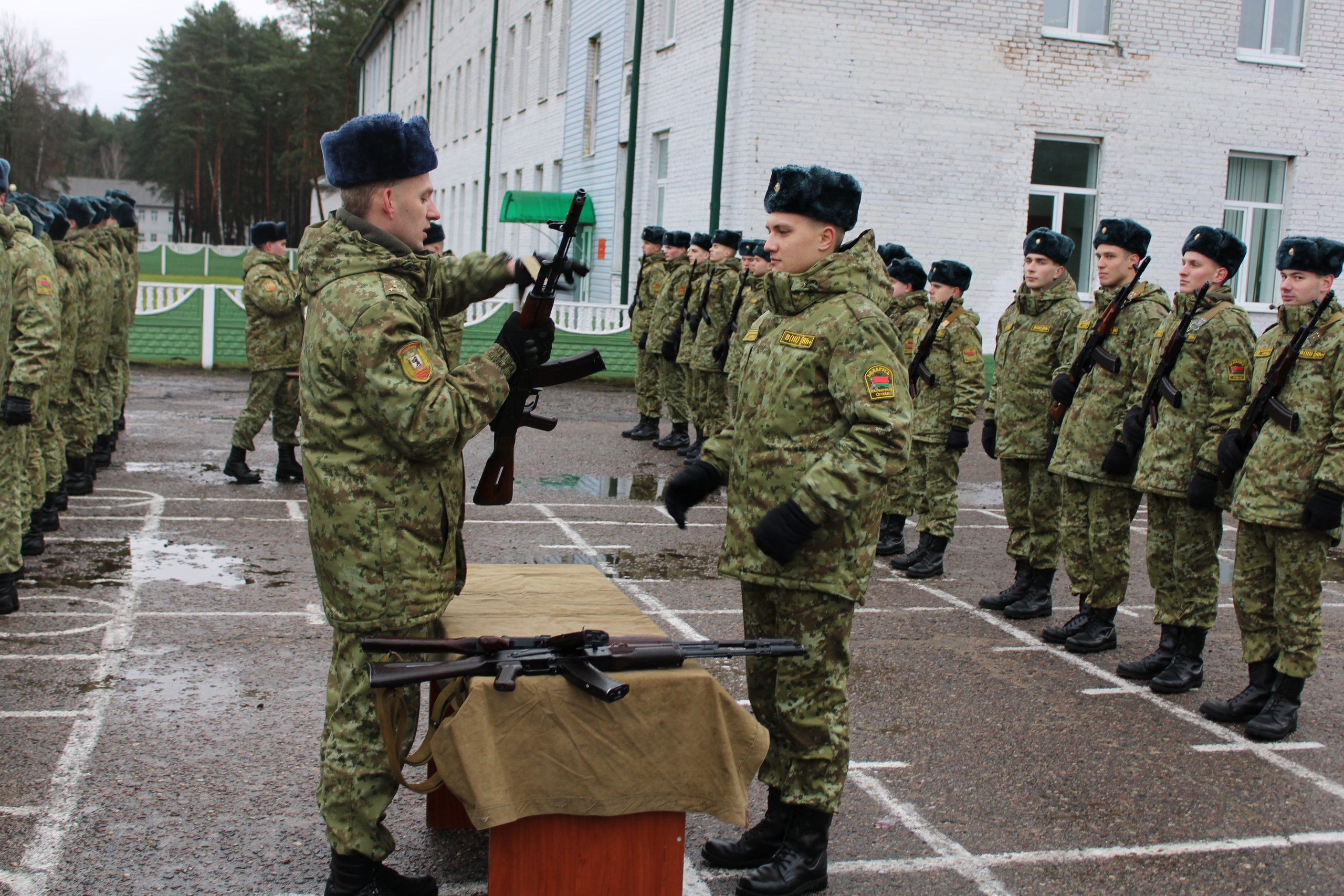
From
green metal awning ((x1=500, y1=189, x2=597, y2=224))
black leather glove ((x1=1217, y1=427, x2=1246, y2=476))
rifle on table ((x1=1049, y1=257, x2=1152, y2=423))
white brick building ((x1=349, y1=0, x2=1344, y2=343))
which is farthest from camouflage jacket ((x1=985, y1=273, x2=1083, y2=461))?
green metal awning ((x1=500, y1=189, x2=597, y2=224))

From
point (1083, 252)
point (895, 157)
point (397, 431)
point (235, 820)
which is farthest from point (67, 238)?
point (1083, 252)

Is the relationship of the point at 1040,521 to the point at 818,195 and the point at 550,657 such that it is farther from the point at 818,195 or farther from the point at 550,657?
the point at 550,657

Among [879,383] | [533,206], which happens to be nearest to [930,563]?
[879,383]

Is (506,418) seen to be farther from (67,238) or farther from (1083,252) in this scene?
(1083,252)

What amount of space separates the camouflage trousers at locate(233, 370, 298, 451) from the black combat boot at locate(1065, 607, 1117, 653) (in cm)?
659

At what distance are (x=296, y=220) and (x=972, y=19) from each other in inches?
2711

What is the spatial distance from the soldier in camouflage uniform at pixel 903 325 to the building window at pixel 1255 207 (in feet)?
38.8

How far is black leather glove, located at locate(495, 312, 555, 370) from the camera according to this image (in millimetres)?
3375

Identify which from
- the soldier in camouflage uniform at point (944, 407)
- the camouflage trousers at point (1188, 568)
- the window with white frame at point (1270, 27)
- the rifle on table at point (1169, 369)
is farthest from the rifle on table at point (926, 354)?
the window with white frame at point (1270, 27)

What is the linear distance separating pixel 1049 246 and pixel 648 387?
738cm

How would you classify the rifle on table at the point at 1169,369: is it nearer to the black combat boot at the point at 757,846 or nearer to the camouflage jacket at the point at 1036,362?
the camouflage jacket at the point at 1036,362

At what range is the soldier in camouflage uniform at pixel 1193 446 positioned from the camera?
574 centimetres

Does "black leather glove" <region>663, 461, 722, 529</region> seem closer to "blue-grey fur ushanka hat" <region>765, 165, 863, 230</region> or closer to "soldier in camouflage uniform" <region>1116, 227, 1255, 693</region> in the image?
"blue-grey fur ushanka hat" <region>765, 165, 863, 230</region>

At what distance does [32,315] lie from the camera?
6.36m
